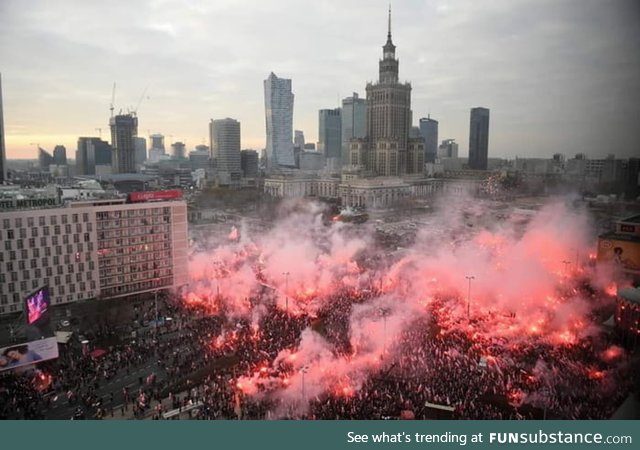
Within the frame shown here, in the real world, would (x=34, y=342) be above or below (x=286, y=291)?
above

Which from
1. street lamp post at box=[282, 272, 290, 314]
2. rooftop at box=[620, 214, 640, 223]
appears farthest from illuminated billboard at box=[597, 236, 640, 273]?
street lamp post at box=[282, 272, 290, 314]

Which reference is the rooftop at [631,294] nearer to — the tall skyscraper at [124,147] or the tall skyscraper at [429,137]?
the tall skyscraper at [429,137]

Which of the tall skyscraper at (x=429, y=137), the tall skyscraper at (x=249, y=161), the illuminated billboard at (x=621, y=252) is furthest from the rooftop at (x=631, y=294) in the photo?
the tall skyscraper at (x=249, y=161)

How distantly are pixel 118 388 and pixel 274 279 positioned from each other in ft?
17.8

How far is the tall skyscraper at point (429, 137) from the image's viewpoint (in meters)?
32.0

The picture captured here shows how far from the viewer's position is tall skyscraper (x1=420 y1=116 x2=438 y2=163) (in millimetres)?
32031

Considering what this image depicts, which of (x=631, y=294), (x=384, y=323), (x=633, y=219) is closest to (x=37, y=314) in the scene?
(x=384, y=323)

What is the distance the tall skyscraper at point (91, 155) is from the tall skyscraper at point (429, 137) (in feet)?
68.6

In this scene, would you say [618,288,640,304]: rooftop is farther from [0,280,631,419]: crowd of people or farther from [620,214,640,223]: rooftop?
[620,214,640,223]: rooftop

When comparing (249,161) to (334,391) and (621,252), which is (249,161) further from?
(334,391)

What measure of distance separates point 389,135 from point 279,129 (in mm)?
10314

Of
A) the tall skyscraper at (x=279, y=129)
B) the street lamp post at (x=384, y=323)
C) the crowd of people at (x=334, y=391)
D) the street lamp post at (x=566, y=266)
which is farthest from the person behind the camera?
the tall skyscraper at (x=279, y=129)

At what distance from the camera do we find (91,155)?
30781mm

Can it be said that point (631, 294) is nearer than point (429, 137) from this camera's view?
Yes
